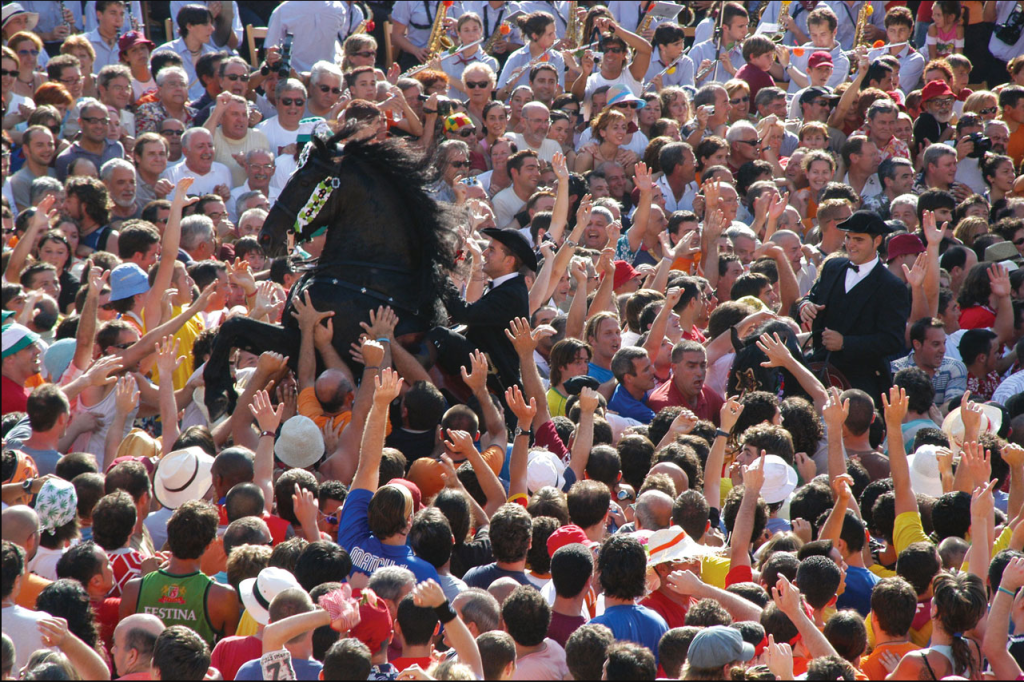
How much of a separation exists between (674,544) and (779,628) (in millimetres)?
572

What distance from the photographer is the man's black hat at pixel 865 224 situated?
26.1ft

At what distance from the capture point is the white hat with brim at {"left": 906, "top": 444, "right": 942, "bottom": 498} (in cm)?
627

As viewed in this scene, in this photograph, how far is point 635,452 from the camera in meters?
6.23

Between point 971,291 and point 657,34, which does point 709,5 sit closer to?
point 657,34

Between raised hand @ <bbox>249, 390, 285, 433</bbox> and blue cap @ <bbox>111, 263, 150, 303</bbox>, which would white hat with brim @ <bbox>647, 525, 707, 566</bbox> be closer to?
raised hand @ <bbox>249, 390, 285, 433</bbox>

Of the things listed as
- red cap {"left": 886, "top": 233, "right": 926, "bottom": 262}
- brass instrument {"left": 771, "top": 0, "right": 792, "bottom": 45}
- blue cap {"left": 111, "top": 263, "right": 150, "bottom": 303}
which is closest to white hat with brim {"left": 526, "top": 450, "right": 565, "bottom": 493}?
blue cap {"left": 111, "top": 263, "right": 150, "bottom": 303}

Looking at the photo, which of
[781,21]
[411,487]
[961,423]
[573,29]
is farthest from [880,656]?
[781,21]

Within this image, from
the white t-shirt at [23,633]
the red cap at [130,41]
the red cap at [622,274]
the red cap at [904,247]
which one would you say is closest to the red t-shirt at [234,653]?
the white t-shirt at [23,633]

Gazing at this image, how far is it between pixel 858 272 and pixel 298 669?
5.28 meters

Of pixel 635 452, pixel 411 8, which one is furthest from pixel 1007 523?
pixel 411 8

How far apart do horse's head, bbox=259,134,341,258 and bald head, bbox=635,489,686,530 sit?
2790mm

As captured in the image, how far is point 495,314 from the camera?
23.2 ft

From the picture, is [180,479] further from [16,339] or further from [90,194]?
[90,194]

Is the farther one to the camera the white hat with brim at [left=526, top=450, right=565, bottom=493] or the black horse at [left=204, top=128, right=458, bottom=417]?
the black horse at [left=204, top=128, right=458, bottom=417]
